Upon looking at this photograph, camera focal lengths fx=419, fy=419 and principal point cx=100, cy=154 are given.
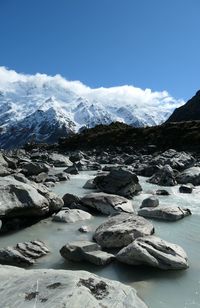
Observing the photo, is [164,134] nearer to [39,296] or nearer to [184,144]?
[184,144]

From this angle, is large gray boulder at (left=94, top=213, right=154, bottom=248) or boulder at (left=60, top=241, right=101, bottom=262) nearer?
boulder at (left=60, top=241, right=101, bottom=262)

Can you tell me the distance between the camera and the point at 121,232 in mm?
13148

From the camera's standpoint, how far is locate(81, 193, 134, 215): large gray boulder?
60.3 ft

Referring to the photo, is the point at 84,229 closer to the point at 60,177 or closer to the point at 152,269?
the point at 152,269

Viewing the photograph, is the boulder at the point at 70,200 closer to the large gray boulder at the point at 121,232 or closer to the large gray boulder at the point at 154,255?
the large gray boulder at the point at 121,232

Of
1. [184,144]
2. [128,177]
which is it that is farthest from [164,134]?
[128,177]

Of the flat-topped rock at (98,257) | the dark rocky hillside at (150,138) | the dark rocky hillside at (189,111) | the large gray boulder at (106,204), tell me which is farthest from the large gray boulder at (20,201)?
the dark rocky hillside at (189,111)

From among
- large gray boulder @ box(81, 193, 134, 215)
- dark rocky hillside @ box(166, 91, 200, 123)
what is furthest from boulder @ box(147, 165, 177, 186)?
dark rocky hillside @ box(166, 91, 200, 123)

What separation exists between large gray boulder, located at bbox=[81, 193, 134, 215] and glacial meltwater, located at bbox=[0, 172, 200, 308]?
0.84 metres

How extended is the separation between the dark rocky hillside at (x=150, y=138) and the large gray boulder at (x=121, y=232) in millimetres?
50743

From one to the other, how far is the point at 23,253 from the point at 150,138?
67.2 meters

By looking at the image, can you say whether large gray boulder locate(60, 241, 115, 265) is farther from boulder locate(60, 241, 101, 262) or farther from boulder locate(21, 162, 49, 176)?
boulder locate(21, 162, 49, 176)

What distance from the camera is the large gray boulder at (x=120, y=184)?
23.8 m

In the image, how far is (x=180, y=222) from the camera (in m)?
16.9
